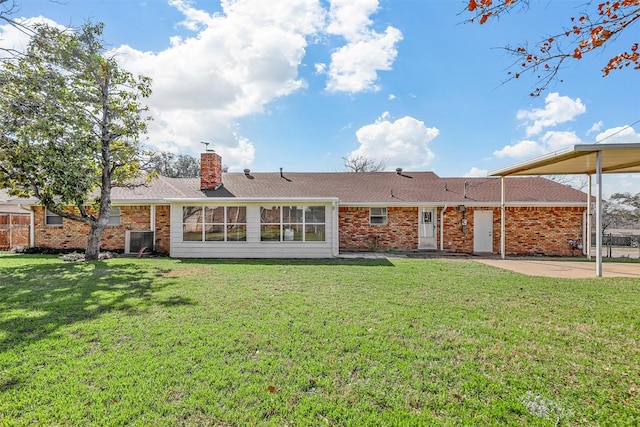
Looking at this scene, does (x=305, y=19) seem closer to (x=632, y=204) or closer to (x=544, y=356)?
(x=544, y=356)

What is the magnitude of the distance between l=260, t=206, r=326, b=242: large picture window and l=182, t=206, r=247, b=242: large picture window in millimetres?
850

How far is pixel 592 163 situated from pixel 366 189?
28.1 feet

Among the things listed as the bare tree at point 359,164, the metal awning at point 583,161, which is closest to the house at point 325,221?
the metal awning at point 583,161

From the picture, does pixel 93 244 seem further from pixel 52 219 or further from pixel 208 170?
pixel 208 170

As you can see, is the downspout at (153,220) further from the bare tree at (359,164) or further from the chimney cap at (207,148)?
the bare tree at (359,164)

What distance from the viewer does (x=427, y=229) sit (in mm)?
14555

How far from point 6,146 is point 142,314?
8756mm

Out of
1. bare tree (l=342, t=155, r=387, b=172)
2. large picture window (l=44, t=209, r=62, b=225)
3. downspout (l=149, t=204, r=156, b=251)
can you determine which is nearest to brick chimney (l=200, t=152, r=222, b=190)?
downspout (l=149, t=204, r=156, b=251)

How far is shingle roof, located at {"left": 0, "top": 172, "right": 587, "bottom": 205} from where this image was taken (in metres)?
14.0

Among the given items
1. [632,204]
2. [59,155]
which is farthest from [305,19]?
[632,204]

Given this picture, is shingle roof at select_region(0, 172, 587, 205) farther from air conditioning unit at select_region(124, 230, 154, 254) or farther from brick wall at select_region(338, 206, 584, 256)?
air conditioning unit at select_region(124, 230, 154, 254)

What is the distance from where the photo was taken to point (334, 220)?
1261 cm

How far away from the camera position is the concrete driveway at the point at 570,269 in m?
8.86

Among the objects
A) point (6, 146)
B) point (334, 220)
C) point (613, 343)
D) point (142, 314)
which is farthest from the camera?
point (334, 220)
